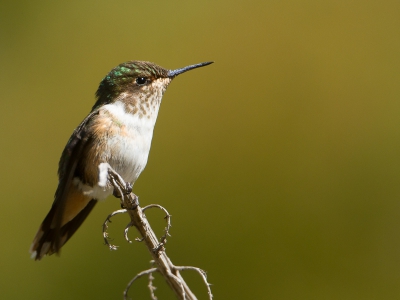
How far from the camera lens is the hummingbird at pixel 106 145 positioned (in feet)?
A: 9.39

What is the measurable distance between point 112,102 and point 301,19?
1740 millimetres

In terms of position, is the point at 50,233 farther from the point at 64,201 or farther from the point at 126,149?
the point at 126,149

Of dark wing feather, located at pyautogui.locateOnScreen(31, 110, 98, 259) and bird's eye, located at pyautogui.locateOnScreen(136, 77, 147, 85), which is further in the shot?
bird's eye, located at pyautogui.locateOnScreen(136, 77, 147, 85)

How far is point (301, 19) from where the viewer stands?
4.23 meters

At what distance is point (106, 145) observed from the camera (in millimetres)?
2859

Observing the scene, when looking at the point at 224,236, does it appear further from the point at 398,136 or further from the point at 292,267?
the point at 398,136

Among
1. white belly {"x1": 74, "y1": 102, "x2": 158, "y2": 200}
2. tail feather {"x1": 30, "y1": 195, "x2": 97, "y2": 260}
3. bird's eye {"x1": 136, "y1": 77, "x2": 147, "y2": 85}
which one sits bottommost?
tail feather {"x1": 30, "y1": 195, "x2": 97, "y2": 260}

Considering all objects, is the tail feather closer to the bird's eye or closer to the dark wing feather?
the dark wing feather

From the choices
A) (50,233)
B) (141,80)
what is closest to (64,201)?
(50,233)

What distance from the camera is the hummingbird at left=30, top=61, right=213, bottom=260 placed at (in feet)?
9.39

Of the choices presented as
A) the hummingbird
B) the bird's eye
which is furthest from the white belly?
the bird's eye

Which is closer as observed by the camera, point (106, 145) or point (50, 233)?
point (106, 145)

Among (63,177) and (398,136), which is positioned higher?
(63,177)

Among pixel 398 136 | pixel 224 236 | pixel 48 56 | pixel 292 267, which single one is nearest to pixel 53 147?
pixel 48 56
